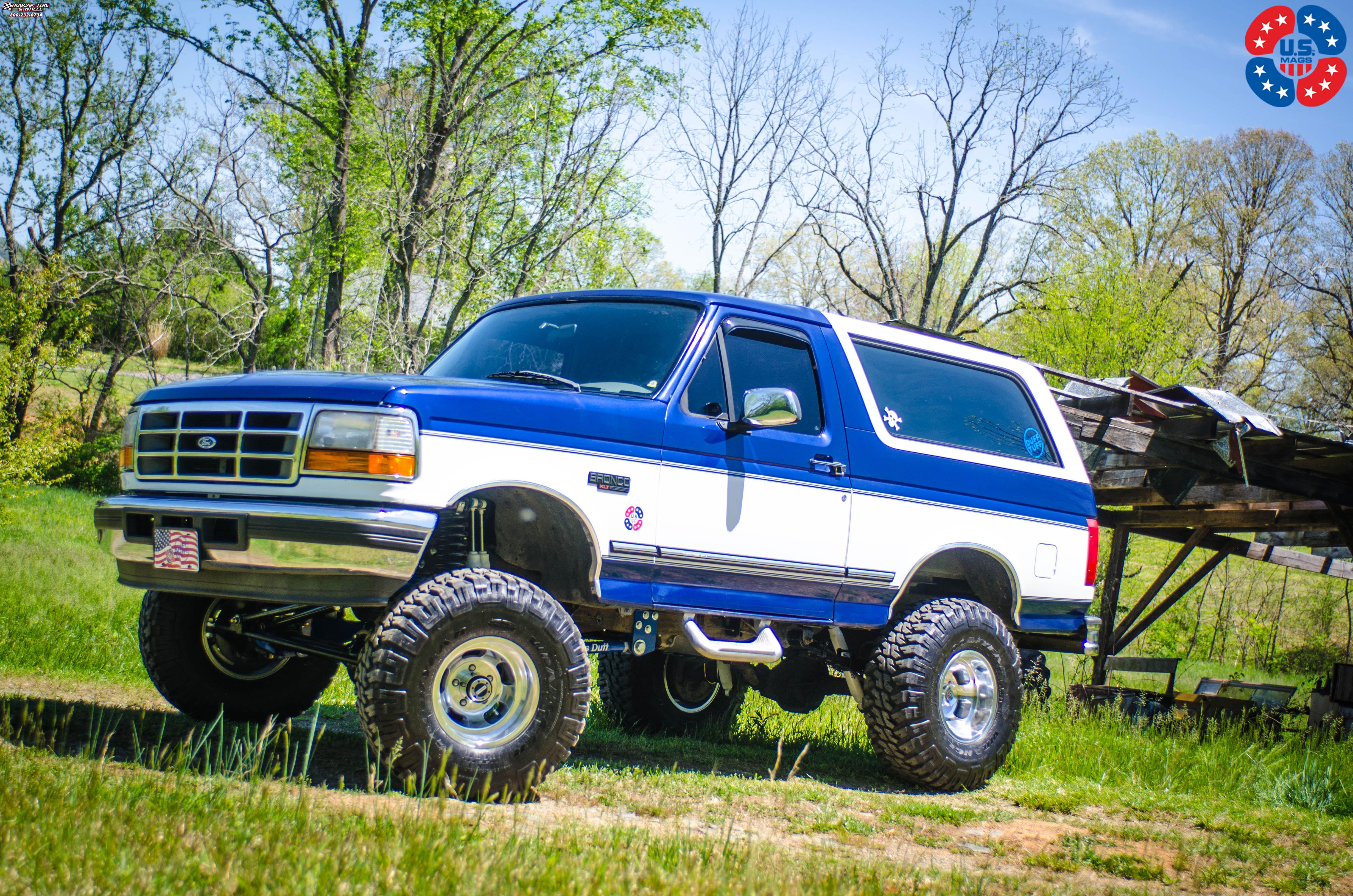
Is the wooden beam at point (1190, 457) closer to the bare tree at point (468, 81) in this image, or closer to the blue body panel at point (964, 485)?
the blue body panel at point (964, 485)

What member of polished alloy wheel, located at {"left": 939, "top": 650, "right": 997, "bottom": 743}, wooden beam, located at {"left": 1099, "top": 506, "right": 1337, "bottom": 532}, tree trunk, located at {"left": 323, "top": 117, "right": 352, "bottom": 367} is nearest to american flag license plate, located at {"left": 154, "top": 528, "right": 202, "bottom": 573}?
polished alloy wheel, located at {"left": 939, "top": 650, "right": 997, "bottom": 743}

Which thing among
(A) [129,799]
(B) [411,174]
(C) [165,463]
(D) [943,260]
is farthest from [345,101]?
(A) [129,799]

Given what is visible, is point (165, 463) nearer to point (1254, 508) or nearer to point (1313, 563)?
point (1254, 508)

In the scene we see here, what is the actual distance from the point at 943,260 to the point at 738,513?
28.1 m

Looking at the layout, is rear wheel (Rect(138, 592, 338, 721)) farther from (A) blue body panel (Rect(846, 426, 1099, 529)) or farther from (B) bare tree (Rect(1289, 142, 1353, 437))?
(B) bare tree (Rect(1289, 142, 1353, 437))

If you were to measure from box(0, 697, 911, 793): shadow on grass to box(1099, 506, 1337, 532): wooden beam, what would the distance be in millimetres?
7465

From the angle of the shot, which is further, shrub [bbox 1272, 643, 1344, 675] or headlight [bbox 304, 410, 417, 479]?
shrub [bbox 1272, 643, 1344, 675]

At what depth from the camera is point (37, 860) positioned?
9.18 feet

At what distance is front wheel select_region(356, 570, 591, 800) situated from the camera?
418 cm

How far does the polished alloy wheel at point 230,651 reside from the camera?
5.56m

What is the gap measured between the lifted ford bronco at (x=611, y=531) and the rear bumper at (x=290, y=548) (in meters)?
0.01

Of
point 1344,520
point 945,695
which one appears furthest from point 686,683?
point 1344,520

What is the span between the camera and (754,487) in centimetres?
528

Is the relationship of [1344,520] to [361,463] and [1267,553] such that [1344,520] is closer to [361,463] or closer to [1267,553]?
[1267,553]
